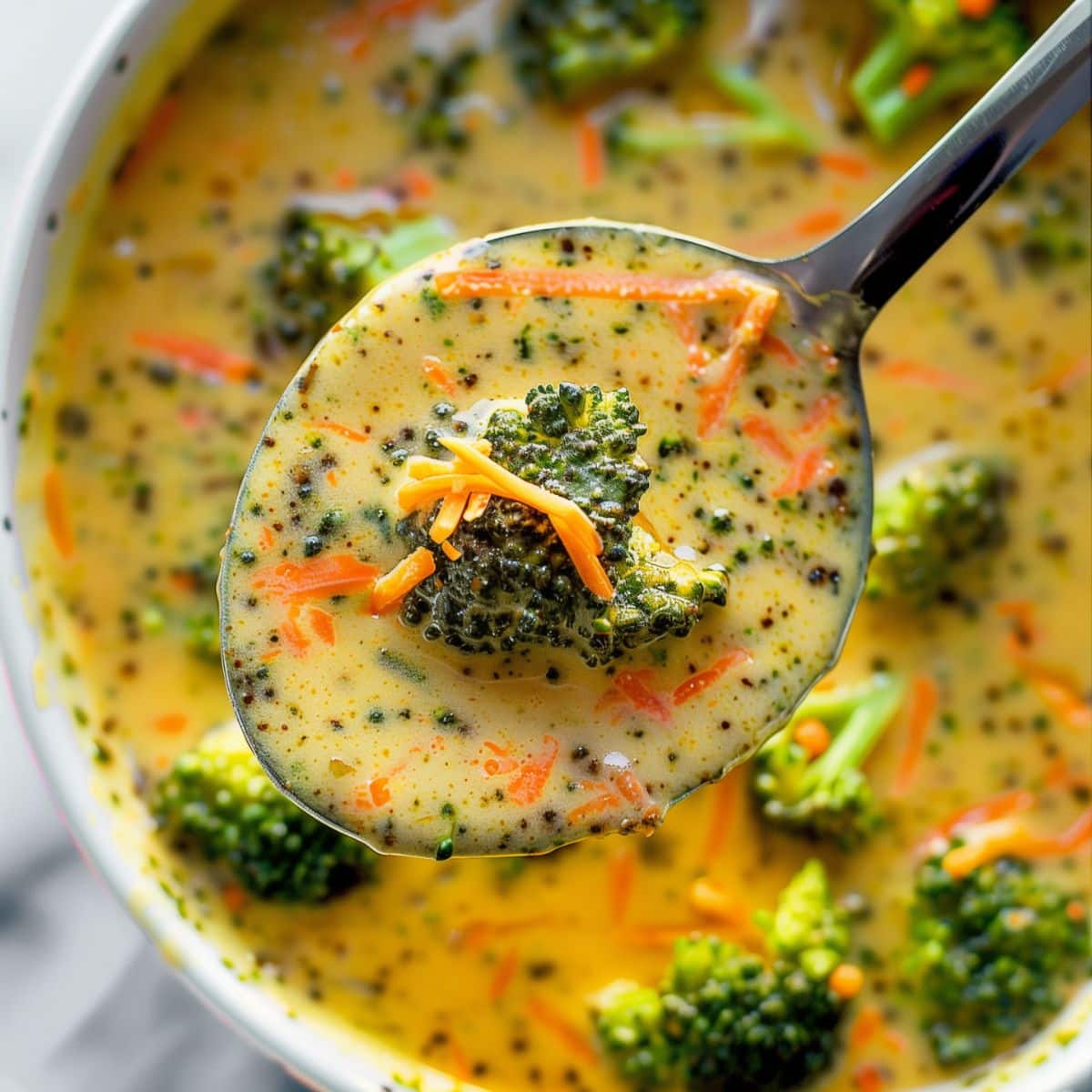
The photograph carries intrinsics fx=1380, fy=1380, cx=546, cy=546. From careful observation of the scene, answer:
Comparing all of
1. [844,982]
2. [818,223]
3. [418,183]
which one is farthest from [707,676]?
[418,183]

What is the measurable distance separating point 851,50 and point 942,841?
1.67 m

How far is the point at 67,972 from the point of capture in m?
3.01

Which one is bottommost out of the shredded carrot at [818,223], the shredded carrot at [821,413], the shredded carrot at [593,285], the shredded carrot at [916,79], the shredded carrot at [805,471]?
the shredded carrot at [805,471]

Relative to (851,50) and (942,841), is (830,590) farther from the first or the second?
(851,50)

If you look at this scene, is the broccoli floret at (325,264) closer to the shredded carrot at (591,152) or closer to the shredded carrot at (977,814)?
the shredded carrot at (591,152)

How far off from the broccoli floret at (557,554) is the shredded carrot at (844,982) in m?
1.13

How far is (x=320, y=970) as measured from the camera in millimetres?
2777

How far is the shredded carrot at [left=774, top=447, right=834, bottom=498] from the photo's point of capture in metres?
2.19

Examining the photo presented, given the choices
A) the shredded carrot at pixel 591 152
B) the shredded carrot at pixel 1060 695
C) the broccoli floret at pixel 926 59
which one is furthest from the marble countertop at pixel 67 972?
the shredded carrot at pixel 1060 695

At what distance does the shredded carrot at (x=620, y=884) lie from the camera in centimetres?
280

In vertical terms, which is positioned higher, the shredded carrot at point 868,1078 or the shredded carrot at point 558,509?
the shredded carrot at point 558,509

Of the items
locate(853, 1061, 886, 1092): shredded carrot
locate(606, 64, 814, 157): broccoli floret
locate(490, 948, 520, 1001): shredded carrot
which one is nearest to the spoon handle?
locate(606, 64, 814, 157): broccoli floret

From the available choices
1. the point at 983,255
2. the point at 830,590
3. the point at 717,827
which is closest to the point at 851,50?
the point at 983,255

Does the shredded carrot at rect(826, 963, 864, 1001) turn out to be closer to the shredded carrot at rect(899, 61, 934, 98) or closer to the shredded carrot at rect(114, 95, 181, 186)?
the shredded carrot at rect(899, 61, 934, 98)
